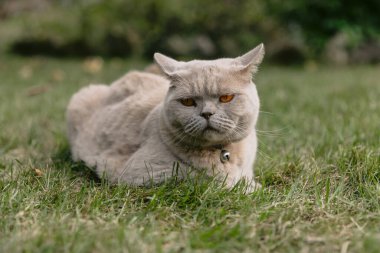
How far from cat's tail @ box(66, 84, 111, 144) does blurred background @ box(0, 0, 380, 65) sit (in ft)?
16.2

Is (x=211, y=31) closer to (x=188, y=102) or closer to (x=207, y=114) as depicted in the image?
(x=188, y=102)

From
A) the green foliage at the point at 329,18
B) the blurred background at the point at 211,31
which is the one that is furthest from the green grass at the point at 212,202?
A: the blurred background at the point at 211,31

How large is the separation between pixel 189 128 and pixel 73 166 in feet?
2.97

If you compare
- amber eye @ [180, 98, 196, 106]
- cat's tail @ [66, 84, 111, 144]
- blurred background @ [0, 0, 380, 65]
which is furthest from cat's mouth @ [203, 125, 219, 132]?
blurred background @ [0, 0, 380, 65]

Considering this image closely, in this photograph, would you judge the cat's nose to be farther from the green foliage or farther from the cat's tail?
the green foliage

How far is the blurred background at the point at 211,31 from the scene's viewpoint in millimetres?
7984

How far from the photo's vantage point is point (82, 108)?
134 inches

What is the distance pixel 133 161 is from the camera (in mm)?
Answer: 2520

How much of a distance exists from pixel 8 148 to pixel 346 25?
20.2 feet

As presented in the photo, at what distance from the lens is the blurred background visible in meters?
7.98

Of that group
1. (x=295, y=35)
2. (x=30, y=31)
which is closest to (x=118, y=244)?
(x=295, y=35)

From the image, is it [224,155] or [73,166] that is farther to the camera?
[73,166]

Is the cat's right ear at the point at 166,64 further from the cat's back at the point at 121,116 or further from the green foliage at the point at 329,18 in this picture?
the green foliage at the point at 329,18

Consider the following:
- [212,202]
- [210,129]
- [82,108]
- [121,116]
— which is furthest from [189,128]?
[82,108]
